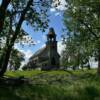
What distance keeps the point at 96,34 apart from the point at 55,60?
196 feet

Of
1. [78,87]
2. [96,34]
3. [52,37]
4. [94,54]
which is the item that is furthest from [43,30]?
[52,37]

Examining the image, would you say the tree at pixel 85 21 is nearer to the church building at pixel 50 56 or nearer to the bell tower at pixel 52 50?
the church building at pixel 50 56

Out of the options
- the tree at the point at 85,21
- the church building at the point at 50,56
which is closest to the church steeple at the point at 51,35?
the church building at the point at 50,56

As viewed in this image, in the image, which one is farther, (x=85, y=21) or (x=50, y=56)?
(x=50, y=56)

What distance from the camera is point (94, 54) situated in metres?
46.3

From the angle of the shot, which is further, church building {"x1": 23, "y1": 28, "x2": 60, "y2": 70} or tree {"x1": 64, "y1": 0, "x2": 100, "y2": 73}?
church building {"x1": 23, "y1": 28, "x2": 60, "y2": 70}

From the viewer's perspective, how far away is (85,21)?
1999 inches

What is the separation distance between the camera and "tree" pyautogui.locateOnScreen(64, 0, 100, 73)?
47.2 metres

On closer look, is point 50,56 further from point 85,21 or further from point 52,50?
point 85,21

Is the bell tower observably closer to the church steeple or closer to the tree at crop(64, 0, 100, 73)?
the church steeple

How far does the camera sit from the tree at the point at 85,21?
4722cm

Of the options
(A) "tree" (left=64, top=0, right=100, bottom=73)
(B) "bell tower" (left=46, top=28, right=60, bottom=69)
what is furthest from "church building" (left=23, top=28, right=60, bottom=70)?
(A) "tree" (left=64, top=0, right=100, bottom=73)

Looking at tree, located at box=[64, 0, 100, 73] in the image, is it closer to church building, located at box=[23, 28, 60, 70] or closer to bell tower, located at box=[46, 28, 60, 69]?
church building, located at box=[23, 28, 60, 70]

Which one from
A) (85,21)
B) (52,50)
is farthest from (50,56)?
(85,21)
